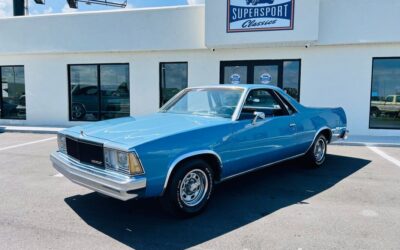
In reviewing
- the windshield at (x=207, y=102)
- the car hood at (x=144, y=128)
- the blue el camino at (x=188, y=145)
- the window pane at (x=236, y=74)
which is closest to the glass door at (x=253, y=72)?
the window pane at (x=236, y=74)

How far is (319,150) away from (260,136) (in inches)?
88.4

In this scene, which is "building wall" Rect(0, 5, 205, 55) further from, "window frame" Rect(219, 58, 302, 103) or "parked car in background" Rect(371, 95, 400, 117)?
"parked car in background" Rect(371, 95, 400, 117)

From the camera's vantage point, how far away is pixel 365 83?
9812mm

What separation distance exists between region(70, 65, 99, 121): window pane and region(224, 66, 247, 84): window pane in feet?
17.1

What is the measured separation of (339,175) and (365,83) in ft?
17.6

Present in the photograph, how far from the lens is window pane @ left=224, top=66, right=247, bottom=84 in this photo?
420 inches

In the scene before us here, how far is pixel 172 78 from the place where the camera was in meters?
11.4

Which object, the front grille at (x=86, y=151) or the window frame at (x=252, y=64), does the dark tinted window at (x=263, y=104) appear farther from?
the window frame at (x=252, y=64)

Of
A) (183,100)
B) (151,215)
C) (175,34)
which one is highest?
(175,34)

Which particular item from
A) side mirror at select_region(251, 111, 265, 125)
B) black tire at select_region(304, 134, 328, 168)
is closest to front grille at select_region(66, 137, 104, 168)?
side mirror at select_region(251, 111, 265, 125)

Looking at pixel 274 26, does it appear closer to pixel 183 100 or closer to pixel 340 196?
pixel 183 100

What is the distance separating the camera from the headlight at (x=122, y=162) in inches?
130

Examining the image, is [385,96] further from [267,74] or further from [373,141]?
[267,74]

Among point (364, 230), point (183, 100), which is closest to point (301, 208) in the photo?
point (364, 230)
